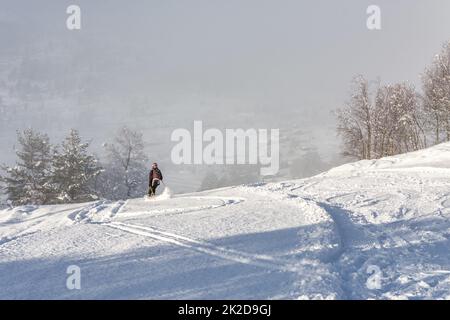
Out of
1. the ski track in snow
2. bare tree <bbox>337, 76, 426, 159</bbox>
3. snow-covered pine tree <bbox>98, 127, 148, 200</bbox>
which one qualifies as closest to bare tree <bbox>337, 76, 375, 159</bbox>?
bare tree <bbox>337, 76, 426, 159</bbox>

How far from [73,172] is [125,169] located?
10843 mm

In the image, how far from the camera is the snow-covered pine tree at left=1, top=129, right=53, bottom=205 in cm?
4400

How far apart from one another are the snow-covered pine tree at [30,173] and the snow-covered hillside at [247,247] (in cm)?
2590

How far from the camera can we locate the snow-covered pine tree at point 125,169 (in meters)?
53.3

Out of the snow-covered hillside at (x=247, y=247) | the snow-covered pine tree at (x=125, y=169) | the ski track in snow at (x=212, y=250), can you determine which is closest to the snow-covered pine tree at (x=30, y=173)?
the snow-covered pine tree at (x=125, y=169)

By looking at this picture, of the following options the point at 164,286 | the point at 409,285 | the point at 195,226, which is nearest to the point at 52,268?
the point at 164,286

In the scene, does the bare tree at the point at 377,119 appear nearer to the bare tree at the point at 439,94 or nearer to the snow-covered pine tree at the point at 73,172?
the bare tree at the point at 439,94

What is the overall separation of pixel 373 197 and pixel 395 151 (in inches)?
1407

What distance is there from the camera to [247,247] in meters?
11.3

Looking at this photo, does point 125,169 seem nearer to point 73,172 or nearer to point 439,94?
point 73,172

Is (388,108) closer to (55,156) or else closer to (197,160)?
(55,156)

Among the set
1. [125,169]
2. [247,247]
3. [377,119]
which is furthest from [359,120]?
[247,247]

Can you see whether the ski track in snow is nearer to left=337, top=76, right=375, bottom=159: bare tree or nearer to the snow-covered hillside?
the snow-covered hillside

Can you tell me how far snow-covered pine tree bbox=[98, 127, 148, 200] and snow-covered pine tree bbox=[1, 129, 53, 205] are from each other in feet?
27.1
